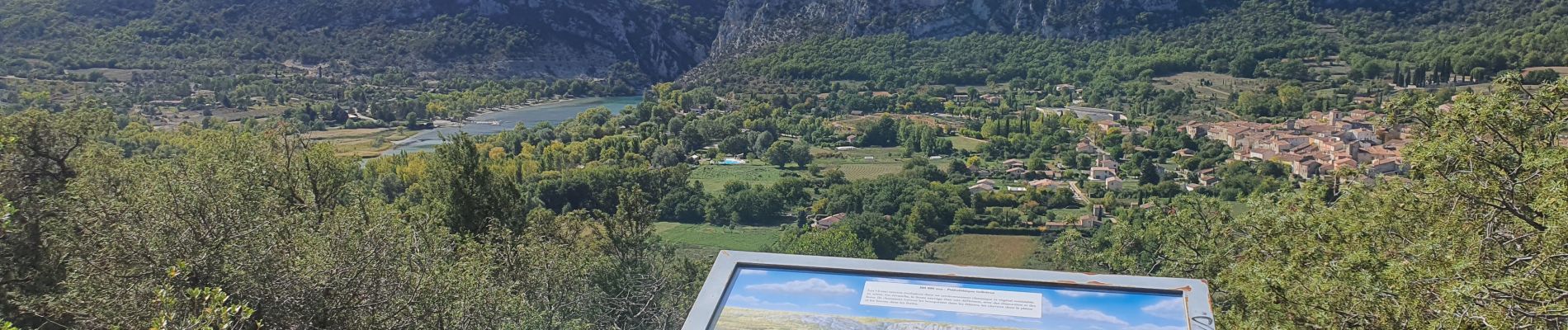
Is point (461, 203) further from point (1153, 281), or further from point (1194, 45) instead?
point (1194, 45)

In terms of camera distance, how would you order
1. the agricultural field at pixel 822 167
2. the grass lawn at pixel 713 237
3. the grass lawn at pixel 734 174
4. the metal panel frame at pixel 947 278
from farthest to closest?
the agricultural field at pixel 822 167 → the grass lawn at pixel 734 174 → the grass lawn at pixel 713 237 → the metal panel frame at pixel 947 278

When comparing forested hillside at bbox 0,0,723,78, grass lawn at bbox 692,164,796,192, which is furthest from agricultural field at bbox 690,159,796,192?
forested hillside at bbox 0,0,723,78

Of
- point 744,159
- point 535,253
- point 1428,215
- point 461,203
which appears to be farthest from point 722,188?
point 1428,215

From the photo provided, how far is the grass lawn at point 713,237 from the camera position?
27734 mm

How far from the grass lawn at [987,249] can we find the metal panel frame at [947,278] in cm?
1933

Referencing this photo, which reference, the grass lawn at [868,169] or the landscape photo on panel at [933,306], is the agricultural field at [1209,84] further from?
the landscape photo on panel at [933,306]

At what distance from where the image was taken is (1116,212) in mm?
27766

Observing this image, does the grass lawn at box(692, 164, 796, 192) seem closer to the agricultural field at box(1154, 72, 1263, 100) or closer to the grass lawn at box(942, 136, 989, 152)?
the grass lawn at box(942, 136, 989, 152)

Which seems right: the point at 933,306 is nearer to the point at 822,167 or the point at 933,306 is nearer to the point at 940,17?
the point at 822,167

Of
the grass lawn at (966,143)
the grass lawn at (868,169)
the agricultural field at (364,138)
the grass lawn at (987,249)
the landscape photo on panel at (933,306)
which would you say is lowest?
the grass lawn at (987,249)

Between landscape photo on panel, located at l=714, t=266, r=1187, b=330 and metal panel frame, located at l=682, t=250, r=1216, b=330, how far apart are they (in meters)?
0.03

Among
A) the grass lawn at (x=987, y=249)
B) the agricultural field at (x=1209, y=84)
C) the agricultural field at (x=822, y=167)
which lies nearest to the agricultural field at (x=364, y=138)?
the agricultural field at (x=822, y=167)

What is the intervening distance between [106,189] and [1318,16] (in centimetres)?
6631

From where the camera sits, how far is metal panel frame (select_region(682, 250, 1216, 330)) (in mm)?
4898
